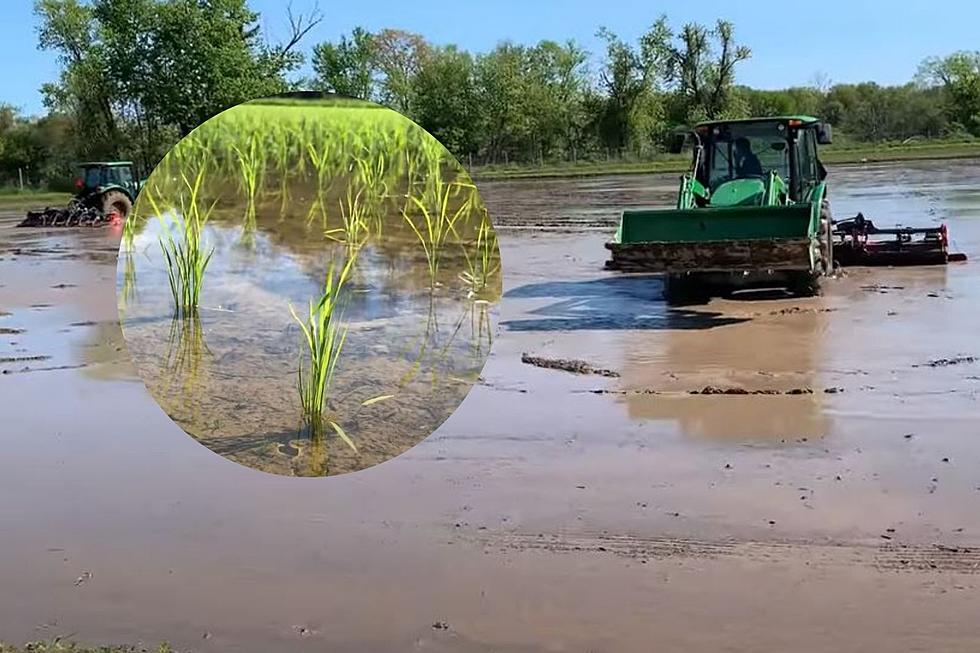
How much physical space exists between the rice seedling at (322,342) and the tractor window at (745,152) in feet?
37.3

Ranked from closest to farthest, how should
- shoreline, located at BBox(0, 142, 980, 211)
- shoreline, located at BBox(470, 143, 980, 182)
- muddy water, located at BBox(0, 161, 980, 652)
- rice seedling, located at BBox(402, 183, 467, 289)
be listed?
rice seedling, located at BBox(402, 183, 467, 289) < muddy water, located at BBox(0, 161, 980, 652) < shoreline, located at BBox(0, 142, 980, 211) < shoreline, located at BBox(470, 143, 980, 182)

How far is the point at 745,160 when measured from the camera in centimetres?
1330

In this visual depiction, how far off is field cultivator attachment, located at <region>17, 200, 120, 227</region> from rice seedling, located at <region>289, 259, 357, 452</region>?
27364 mm

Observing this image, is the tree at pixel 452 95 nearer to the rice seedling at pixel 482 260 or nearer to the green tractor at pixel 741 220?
the green tractor at pixel 741 220

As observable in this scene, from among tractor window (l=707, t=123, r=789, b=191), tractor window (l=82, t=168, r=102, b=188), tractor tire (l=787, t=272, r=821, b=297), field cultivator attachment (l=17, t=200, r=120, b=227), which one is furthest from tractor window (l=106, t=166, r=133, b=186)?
tractor tire (l=787, t=272, r=821, b=297)

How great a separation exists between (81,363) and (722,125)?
754 cm

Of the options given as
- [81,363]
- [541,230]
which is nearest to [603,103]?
[541,230]

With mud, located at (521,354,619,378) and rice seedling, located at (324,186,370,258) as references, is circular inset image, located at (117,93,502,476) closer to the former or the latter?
rice seedling, located at (324,186,370,258)

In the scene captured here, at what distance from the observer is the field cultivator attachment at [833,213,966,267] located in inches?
564

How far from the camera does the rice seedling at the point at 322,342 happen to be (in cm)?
236

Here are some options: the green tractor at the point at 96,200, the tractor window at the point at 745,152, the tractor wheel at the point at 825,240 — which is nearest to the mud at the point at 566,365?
the tractor wheel at the point at 825,240

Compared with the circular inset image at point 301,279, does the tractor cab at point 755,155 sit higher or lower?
higher

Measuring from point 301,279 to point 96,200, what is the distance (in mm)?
28609

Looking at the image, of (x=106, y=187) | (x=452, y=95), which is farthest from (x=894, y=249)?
(x=452, y=95)
